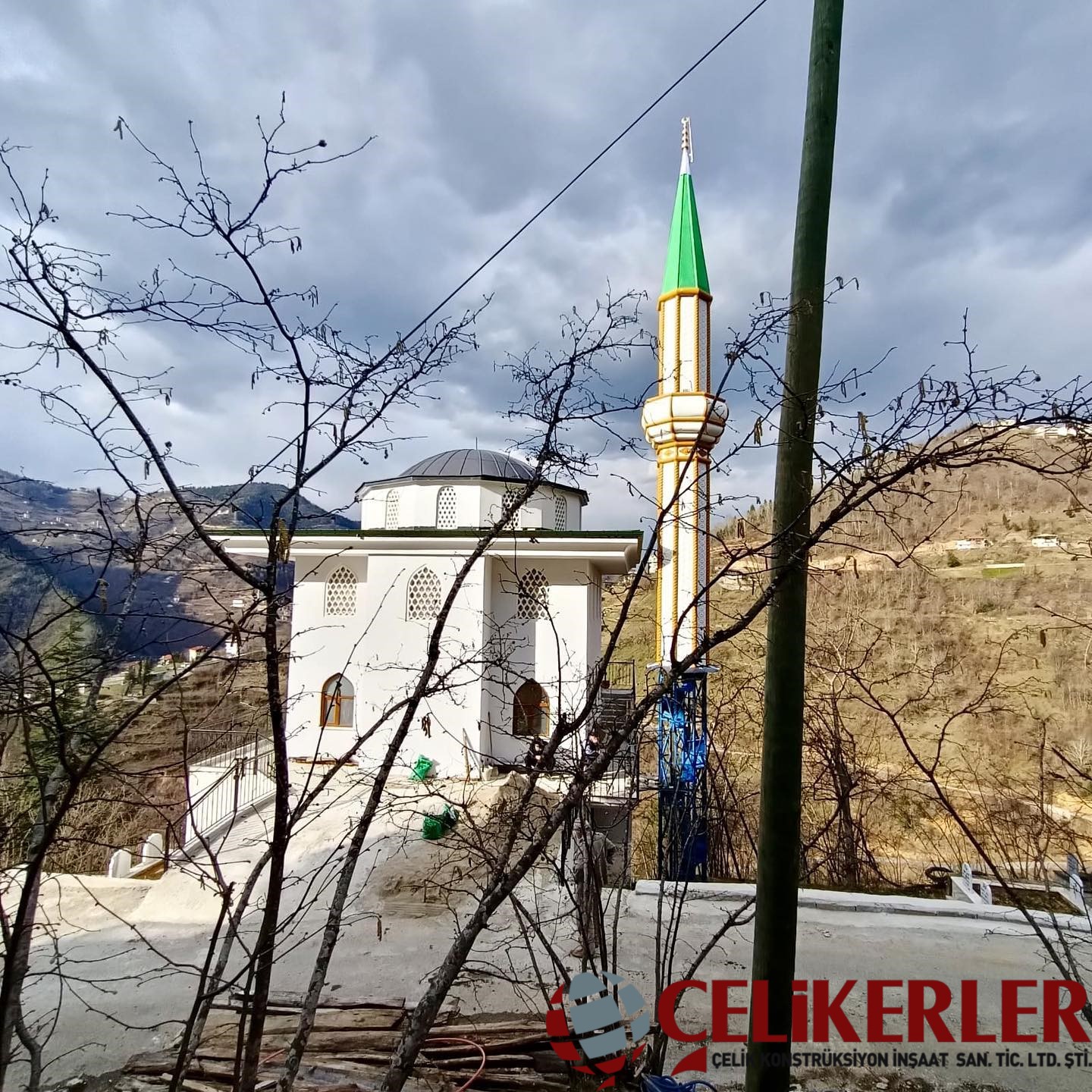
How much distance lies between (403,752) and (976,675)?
16061mm

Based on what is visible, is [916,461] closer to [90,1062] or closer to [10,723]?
[10,723]

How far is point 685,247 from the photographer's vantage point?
36.6 feet

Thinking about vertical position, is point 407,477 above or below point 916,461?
above

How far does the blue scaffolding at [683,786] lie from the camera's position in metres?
4.11

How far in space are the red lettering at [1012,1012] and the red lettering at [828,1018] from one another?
890mm

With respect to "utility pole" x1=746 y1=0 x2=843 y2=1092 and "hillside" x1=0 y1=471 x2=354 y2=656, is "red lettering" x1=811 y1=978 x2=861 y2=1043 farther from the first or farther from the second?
"hillside" x1=0 y1=471 x2=354 y2=656

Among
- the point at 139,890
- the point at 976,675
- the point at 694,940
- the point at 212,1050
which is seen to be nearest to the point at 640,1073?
the point at 212,1050

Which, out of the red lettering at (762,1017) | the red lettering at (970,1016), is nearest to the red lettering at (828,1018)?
the red lettering at (970,1016)

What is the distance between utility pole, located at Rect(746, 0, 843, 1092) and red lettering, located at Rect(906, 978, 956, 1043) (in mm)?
2636

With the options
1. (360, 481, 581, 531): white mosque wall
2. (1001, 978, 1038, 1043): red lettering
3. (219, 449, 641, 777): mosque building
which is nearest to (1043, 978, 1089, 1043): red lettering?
Result: (1001, 978, 1038, 1043): red lettering

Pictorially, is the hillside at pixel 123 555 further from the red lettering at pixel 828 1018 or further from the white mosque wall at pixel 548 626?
the white mosque wall at pixel 548 626

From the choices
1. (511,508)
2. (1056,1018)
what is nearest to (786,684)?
(511,508)

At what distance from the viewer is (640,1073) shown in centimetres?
280

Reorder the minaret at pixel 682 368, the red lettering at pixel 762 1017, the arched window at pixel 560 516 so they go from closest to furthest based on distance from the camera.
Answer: the red lettering at pixel 762 1017
the minaret at pixel 682 368
the arched window at pixel 560 516
